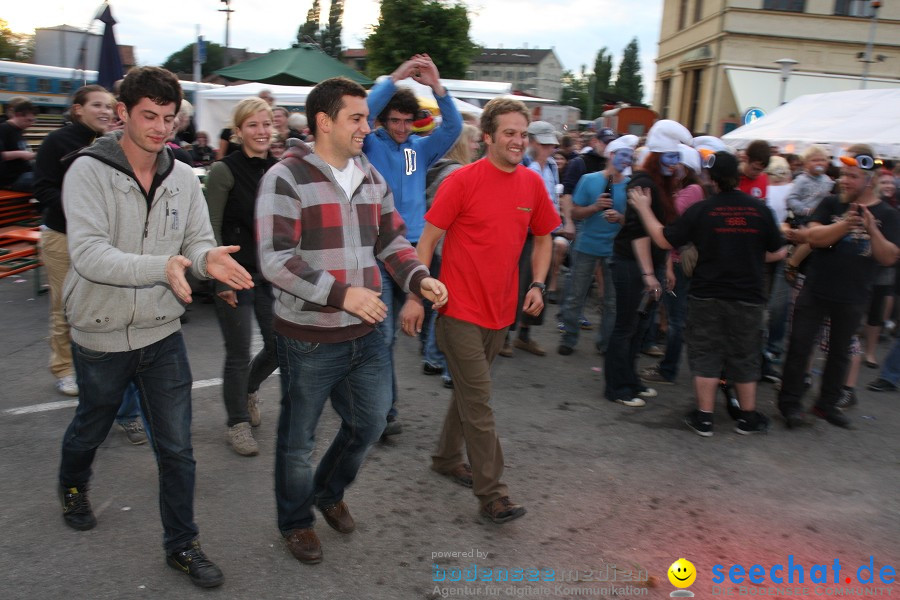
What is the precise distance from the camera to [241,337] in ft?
14.3

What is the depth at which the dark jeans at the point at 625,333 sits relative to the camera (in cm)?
558

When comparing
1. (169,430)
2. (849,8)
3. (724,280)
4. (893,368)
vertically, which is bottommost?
(893,368)

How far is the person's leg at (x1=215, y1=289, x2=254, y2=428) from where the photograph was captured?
431 centimetres

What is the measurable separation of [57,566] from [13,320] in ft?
16.2

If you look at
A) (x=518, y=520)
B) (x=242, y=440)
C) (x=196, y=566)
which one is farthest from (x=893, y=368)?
(x=196, y=566)

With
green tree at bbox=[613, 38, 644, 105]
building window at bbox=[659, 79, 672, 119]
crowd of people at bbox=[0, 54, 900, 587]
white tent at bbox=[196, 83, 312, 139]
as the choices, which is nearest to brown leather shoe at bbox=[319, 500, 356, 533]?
crowd of people at bbox=[0, 54, 900, 587]

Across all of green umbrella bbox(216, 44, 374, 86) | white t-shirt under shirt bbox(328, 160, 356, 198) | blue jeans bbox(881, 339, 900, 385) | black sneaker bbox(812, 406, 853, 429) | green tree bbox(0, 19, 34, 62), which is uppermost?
green tree bbox(0, 19, 34, 62)

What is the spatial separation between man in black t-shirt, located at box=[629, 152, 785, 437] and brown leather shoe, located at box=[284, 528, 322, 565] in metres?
3.10

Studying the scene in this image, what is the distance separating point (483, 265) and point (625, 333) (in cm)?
225

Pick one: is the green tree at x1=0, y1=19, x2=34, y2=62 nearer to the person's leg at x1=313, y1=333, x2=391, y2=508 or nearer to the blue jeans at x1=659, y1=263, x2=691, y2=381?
the blue jeans at x1=659, y1=263, x2=691, y2=381

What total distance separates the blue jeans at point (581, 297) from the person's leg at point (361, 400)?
3667 millimetres

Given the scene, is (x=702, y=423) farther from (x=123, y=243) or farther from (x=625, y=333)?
(x=123, y=243)

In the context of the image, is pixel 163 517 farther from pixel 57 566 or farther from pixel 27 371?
pixel 27 371

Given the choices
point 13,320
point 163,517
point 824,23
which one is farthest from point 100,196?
point 824,23
